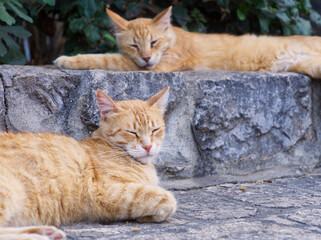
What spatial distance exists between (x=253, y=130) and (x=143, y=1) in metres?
2.17

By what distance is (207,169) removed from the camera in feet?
14.1

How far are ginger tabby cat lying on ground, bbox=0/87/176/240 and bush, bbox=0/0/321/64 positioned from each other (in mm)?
1668

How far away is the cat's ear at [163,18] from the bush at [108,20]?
1.75ft

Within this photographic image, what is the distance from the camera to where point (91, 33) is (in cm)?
491

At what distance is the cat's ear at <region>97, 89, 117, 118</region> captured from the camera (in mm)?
3277

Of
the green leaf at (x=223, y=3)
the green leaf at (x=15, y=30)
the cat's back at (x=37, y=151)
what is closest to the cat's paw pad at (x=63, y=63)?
the green leaf at (x=15, y=30)

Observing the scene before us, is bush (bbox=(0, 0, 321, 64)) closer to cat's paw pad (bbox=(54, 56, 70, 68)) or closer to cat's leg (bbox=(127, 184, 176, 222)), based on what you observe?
cat's paw pad (bbox=(54, 56, 70, 68))

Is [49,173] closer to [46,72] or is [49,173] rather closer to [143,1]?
[46,72]

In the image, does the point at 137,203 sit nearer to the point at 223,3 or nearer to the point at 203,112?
the point at 203,112

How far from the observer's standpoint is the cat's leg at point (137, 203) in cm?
287

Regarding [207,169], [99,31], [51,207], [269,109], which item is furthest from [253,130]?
[51,207]

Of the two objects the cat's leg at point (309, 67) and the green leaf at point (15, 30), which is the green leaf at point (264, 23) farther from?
the green leaf at point (15, 30)

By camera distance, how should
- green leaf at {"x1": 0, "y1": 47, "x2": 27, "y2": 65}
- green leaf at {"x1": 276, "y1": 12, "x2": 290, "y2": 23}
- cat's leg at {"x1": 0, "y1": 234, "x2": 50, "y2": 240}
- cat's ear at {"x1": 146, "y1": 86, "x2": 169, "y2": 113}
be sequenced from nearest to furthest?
cat's leg at {"x1": 0, "y1": 234, "x2": 50, "y2": 240} → cat's ear at {"x1": 146, "y1": 86, "x2": 169, "y2": 113} → green leaf at {"x1": 0, "y1": 47, "x2": 27, "y2": 65} → green leaf at {"x1": 276, "y1": 12, "x2": 290, "y2": 23}

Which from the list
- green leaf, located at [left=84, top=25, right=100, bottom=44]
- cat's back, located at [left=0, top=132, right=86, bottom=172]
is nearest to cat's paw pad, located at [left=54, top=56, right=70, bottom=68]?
green leaf, located at [left=84, top=25, right=100, bottom=44]
